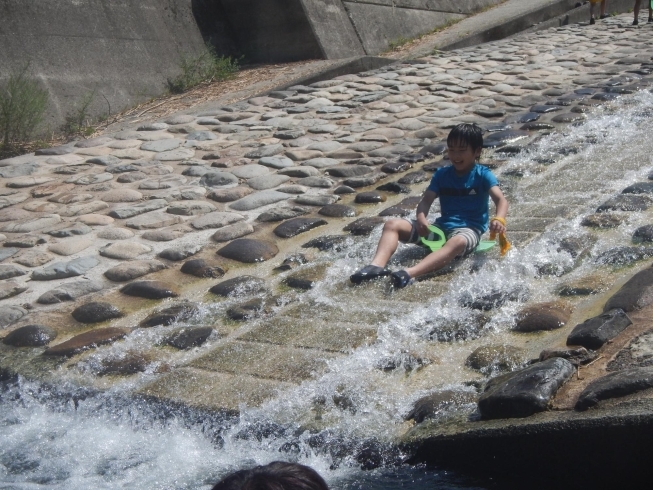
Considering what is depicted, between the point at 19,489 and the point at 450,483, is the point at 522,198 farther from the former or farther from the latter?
the point at 19,489

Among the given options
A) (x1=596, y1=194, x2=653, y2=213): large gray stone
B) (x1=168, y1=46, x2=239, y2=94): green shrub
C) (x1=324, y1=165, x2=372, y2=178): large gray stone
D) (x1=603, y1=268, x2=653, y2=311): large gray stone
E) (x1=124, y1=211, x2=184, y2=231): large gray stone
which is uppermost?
(x1=168, y1=46, x2=239, y2=94): green shrub

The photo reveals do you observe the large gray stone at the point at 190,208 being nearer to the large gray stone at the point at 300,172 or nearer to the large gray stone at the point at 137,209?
the large gray stone at the point at 137,209

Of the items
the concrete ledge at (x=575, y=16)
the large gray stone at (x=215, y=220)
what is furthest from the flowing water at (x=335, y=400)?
the concrete ledge at (x=575, y=16)

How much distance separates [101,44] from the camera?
391 inches

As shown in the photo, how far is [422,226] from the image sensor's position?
498 cm

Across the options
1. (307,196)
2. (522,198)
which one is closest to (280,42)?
(307,196)

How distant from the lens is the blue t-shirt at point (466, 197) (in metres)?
5.06

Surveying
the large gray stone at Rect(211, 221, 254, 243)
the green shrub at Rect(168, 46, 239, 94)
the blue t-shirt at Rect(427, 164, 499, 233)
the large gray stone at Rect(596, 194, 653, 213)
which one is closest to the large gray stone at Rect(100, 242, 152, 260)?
the large gray stone at Rect(211, 221, 254, 243)

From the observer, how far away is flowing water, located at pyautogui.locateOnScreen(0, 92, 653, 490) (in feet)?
10.3

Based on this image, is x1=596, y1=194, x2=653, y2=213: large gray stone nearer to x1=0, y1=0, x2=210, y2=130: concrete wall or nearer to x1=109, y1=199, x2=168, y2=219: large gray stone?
x1=109, y1=199, x2=168, y2=219: large gray stone

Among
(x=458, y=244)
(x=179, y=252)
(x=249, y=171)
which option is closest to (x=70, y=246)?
(x=179, y=252)

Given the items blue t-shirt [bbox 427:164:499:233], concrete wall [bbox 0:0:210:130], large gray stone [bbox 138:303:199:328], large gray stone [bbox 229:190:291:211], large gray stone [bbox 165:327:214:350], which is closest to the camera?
large gray stone [bbox 165:327:214:350]

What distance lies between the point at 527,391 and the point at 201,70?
8716 millimetres

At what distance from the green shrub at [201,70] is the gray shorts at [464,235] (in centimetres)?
619
